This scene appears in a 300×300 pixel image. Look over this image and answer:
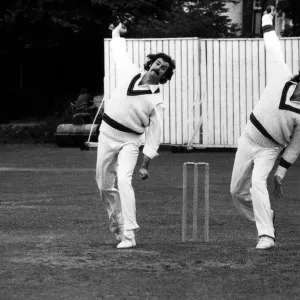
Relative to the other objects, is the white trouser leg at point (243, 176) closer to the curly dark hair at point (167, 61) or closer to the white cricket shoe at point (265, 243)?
the white cricket shoe at point (265, 243)

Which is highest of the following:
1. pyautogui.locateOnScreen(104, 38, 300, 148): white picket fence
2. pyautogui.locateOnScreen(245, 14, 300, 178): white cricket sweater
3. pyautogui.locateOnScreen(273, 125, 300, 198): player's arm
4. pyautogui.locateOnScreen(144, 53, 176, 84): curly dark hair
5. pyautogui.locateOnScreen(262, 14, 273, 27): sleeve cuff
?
pyautogui.locateOnScreen(262, 14, 273, 27): sleeve cuff

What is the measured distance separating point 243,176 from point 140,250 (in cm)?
121

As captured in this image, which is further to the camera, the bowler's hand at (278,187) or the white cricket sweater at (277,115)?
the bowler's hand at (278,187)

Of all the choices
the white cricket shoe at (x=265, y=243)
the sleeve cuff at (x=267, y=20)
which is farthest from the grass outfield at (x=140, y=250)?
the sleeve cuff at (x=267, y=20)

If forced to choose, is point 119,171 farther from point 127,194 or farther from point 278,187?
point 278,187

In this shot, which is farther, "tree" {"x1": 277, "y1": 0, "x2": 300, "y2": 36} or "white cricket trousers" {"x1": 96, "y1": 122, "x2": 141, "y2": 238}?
"tree" {"x1": 277, "y1": 0, "x2": 300, "y2": 36}

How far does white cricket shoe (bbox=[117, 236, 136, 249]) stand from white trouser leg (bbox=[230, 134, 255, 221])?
1.08 metres

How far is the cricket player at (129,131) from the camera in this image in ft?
38.3

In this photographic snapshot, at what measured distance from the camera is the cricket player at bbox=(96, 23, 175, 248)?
11.7m

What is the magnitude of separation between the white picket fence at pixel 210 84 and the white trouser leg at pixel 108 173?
16.4 m

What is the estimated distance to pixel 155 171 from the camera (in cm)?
2245

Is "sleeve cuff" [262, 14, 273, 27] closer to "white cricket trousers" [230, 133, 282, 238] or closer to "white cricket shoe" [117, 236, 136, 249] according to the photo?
"white cricket trousers" [230, 133, 282, 238]

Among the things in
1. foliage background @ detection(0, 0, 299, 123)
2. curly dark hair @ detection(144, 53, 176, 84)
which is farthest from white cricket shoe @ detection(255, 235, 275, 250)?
foliage background @ detection(0, 0, 299, 123)

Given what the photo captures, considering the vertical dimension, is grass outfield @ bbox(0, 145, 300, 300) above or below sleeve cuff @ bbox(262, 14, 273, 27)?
below
